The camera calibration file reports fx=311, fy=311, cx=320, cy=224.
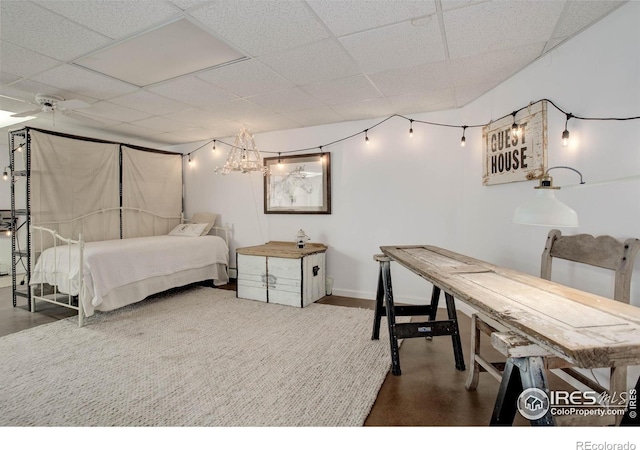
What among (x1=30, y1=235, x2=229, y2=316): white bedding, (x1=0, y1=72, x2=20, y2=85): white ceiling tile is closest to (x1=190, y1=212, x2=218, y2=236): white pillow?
(x1=30, y1=235, x2=229, y2=316): white bedding

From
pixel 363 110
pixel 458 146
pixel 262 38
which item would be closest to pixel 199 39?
pixel 262 38

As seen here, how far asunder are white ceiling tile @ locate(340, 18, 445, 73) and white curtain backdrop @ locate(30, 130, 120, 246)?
147 inches

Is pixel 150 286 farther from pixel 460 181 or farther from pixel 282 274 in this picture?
pixel 460 181

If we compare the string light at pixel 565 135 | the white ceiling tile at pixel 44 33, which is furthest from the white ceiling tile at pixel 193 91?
the string light at pixel 565 135

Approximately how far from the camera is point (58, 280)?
11.1 feet

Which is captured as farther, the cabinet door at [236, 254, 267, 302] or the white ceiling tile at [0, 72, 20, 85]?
the cabinet door at [236, 254, 267, 302]

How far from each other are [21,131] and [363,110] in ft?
12.7

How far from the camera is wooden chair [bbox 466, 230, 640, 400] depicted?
1.44m

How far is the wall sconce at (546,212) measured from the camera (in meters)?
1.29

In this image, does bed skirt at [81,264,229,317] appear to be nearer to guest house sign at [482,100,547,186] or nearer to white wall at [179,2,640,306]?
white wall at [179,2,640,306]

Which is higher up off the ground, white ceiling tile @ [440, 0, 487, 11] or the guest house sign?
white ceiling tile @ [440, 0, 487, 11]

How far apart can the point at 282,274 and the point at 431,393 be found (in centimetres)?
215

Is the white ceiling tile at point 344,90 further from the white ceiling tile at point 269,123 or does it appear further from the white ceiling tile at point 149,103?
the white ceiling tile at point 149,103

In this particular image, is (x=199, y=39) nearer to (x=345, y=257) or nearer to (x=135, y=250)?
(x=135, y=250)
